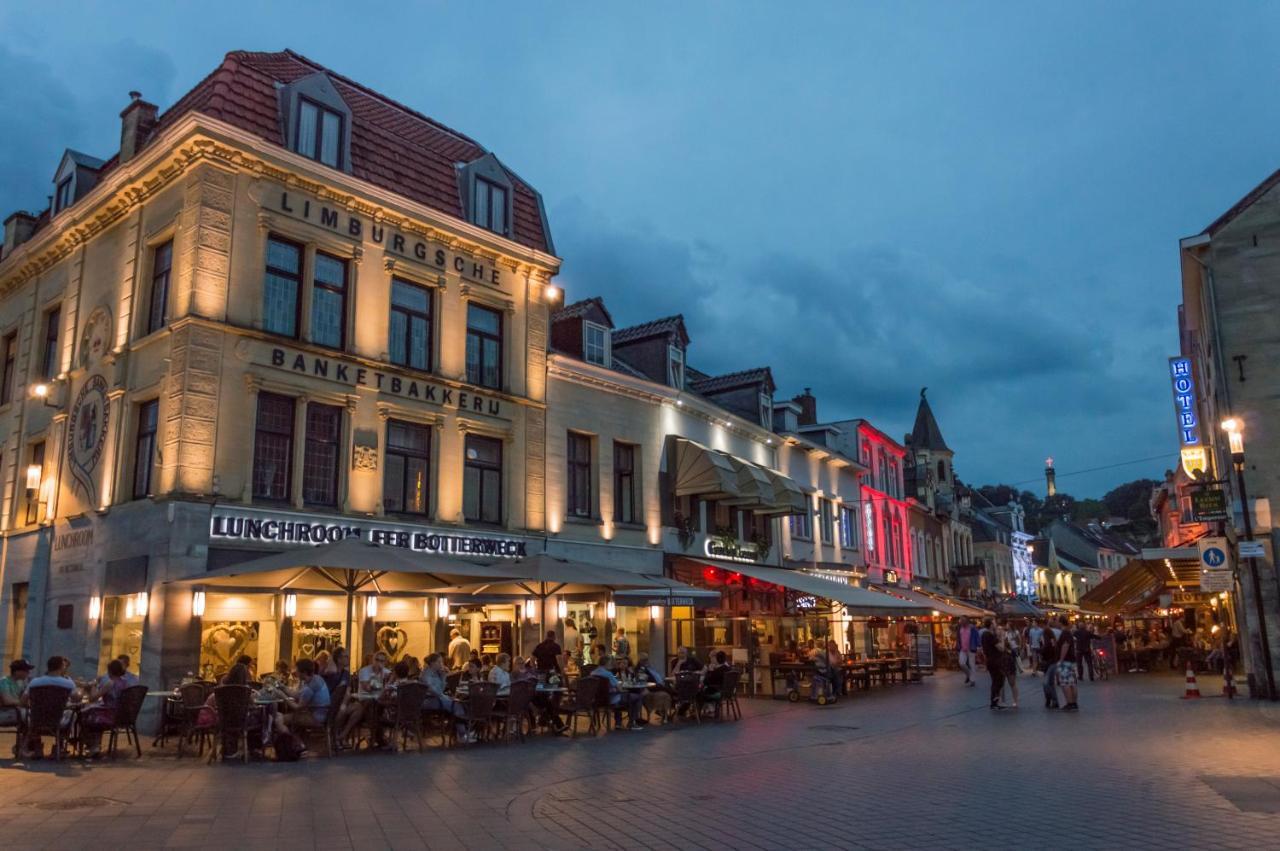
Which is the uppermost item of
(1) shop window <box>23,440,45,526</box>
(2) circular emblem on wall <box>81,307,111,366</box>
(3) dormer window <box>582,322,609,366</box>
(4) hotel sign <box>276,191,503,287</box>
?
(4) hotel sign <box>276,191,503,287</box>

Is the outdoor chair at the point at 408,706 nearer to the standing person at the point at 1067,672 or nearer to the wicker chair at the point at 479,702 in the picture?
the wicker chair at the point at 479,702

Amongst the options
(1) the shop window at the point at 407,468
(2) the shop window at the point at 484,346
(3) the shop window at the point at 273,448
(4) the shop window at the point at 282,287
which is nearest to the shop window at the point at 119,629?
(3) the shop window at the point at 273,448

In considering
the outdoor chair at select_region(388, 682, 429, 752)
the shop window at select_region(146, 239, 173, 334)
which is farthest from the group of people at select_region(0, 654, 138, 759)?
the shop window at select_region(146, 239, 173, 334)

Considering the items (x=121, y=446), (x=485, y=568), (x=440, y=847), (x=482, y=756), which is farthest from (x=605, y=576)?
(x=440, y=847)

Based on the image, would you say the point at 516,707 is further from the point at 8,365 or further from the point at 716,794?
the point at 8,365

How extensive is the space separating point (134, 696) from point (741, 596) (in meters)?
18.2

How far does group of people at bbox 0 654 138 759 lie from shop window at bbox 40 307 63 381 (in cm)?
959

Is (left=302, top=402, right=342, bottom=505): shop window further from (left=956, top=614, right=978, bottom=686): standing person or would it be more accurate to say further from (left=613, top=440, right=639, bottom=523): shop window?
(left=956, top=614, right=978, bottom=686): standing person

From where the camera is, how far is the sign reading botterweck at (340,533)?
1634 cm

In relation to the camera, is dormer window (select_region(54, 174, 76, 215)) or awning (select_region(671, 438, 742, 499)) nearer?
dormer window (select_region(54, 174, 76, 215))

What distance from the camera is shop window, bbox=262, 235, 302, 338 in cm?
1781

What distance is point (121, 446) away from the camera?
56.5 feet

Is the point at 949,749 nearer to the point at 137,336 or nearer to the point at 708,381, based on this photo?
the point at 137,336

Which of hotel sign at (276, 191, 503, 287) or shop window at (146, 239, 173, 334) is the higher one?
hotel sign at (276, 191, 503, 287)
